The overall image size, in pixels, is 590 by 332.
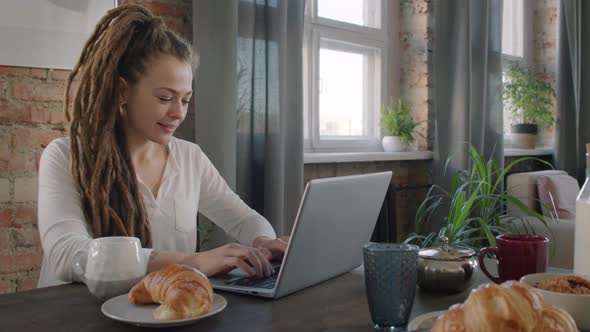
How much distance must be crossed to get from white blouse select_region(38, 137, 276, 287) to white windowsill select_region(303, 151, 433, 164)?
2.94ft

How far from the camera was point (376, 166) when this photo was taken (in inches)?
128

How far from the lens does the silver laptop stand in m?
0.98

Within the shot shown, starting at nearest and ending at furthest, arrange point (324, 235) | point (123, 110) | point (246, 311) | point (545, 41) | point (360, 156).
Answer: point (246, 311)
point (324, 235)
point (123, 110)
point (360, 156)
point (545, 41)

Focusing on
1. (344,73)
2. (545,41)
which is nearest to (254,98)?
(344,73)

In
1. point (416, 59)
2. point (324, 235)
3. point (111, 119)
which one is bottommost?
point (324, 235)

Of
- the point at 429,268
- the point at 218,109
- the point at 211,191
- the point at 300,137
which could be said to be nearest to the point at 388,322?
the point at 429,268

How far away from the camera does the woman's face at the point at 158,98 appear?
1.57 metres

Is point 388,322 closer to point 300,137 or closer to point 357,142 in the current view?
point 300,137

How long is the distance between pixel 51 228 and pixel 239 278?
0.47m

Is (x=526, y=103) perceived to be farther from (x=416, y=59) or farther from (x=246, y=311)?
(x=246, y=311)

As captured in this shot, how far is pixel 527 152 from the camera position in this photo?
4.46m

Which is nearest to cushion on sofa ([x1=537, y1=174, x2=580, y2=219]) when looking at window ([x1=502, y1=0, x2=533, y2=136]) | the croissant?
window ([x1=502, y1=0, x2=533, y2=136])

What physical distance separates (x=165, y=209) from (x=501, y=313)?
1.17m

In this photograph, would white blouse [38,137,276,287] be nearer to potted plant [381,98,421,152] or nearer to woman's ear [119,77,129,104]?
woman's ear [119,77,129,104]
